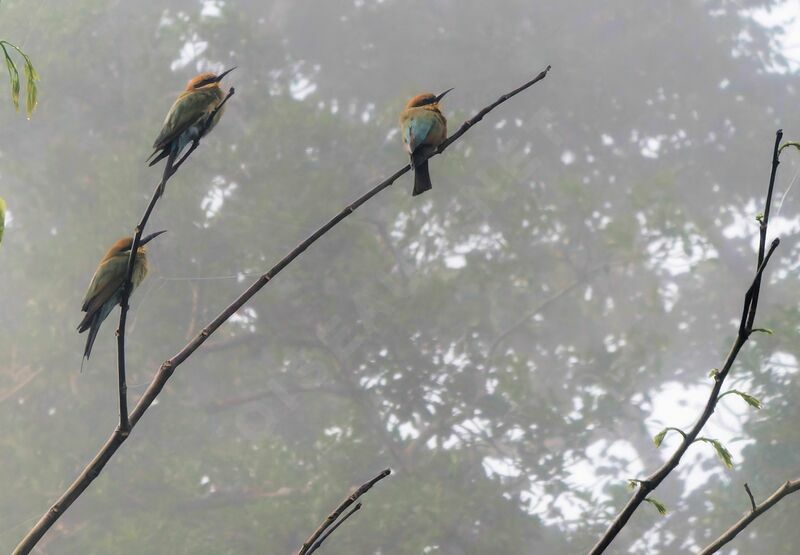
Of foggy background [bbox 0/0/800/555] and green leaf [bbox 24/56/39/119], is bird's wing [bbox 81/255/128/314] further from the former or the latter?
foggy background [bbox 0/0/800/555]

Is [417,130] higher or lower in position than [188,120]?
higher

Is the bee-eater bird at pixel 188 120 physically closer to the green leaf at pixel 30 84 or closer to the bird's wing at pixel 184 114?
the bird's wing at pixel 184 114

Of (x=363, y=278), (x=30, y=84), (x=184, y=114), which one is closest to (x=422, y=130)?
(x=184, y=114)

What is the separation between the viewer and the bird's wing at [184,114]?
104 centimetres

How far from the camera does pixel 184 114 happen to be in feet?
3.51

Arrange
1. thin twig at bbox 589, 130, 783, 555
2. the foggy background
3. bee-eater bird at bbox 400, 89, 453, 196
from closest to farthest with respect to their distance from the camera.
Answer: thin twig at bbox 589, 130, 783, 555 → bee-eater bird at bbox 400, 89, 453, 196 → the foggy background

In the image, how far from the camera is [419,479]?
6473mm

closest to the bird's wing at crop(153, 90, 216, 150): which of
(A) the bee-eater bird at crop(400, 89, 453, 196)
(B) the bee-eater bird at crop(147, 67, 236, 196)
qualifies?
(B) the bee-eater bird at crop(147, 67, 236, 196)

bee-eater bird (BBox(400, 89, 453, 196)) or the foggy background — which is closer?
bee-eater bird (BBox(400, 89, 453, 196))

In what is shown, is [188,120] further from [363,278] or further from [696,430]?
[363,278]

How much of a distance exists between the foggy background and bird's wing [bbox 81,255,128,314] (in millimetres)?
5201

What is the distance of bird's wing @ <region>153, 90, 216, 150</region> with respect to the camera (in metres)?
1.04

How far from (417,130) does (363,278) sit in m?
5.97

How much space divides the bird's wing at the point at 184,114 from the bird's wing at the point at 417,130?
0.46m
